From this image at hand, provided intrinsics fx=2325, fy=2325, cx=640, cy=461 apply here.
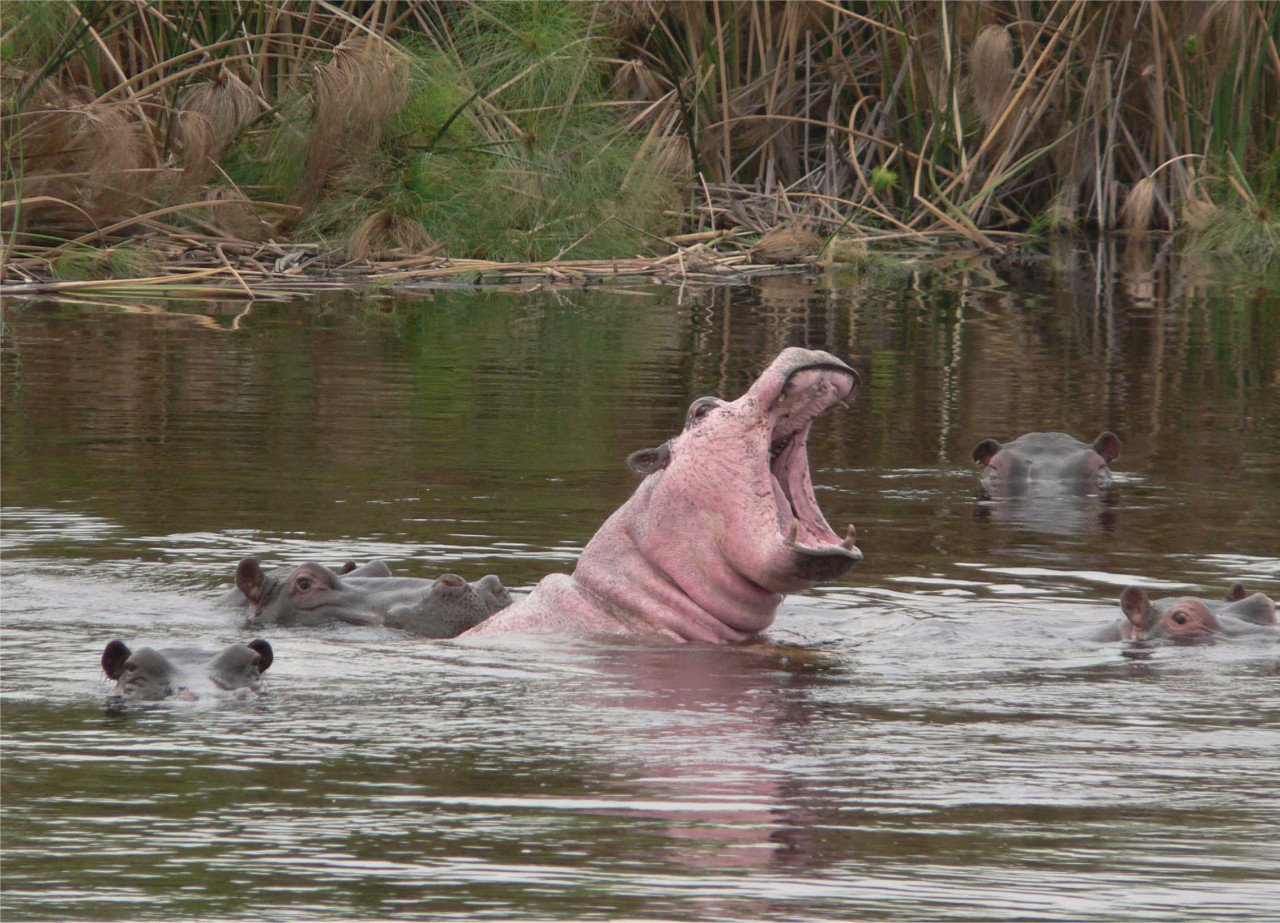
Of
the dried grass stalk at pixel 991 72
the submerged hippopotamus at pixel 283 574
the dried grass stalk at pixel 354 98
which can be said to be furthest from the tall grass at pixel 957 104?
the submerged hippopotamus at pixel 283 574

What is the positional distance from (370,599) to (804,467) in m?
1.19

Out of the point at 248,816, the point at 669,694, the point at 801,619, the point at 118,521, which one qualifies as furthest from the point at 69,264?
the point at 248,816

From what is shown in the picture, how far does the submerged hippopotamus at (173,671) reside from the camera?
493cm

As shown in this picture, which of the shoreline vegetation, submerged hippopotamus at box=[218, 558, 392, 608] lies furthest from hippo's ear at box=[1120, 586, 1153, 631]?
the shoreline vegetation

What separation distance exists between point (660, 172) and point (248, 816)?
13026 mm

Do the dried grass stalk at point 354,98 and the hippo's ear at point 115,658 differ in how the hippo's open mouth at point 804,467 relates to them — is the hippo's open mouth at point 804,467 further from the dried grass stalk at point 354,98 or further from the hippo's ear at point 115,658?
the dried grass stalk at point 354,98

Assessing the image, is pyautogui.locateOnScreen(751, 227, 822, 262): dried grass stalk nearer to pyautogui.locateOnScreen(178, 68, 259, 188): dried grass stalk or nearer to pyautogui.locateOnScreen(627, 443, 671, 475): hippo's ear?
pyautogui.locateOnScreen(178, 68, 259, 188): dried grass stalk

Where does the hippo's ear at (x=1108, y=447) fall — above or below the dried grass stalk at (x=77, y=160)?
below

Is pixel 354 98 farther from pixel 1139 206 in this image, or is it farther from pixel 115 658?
pixel 115 658

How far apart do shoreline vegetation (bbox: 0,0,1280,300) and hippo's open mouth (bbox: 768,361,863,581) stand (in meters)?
8.94

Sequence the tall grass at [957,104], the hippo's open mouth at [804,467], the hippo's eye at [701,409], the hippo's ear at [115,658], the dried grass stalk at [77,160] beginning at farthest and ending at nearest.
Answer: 1. the tall grass at [957,104]
2. the dried grass stalk at [77,160]
3. the hippo's eye at [701,409]
4. the hippo's open mouth at [804,467]
5. the hippo's ear at [115,658]

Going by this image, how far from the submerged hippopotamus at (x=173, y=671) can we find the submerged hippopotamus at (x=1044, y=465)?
417 cm

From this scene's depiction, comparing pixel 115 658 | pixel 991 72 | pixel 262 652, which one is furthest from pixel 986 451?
pixel 991 72

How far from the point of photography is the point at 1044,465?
8773 millimetres
